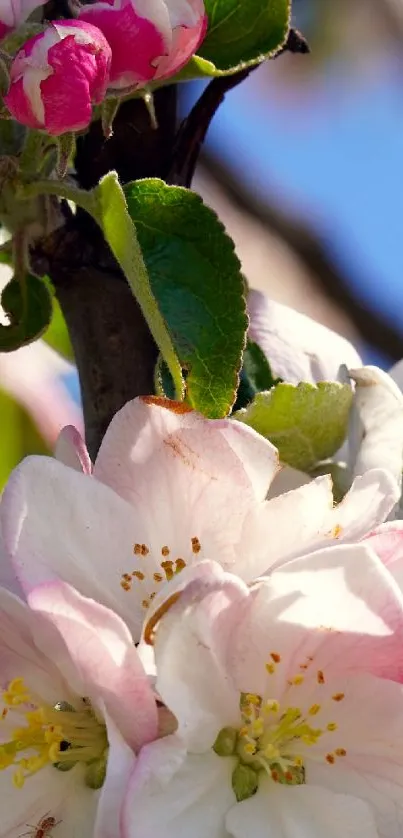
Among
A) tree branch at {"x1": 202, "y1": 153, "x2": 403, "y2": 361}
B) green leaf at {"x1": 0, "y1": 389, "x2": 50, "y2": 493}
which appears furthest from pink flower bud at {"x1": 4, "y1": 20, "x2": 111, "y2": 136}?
tree branch at {"x1": 202, "y1": 153, "x2": 403, "y2": 361}

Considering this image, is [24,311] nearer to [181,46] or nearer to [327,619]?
[181,46]

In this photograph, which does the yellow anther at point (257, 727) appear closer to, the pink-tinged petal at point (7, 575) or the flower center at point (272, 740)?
the flower center at point (272, 740)

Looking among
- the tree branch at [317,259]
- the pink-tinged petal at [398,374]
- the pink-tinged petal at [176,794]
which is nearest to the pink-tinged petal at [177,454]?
the pink-tinged petal at [176,794]

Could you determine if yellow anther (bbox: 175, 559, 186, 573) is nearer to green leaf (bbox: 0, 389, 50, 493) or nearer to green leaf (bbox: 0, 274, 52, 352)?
green leaf (bbox: 0, 274, 52, 352)

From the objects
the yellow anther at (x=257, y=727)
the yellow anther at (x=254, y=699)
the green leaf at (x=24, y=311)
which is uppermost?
the yellow anther at (x=254, y=699)

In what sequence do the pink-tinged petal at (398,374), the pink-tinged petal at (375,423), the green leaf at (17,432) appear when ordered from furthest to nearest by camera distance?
the green leaf at (17,432) → the pink-tinged petal at (398,374) → the pink-tinged petal at (375,423)

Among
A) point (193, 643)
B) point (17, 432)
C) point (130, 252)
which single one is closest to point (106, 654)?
point (193, 643)

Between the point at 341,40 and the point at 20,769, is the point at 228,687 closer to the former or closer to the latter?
the point at 20,769

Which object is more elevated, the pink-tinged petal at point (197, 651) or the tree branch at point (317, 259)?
the pink-tinged petal at point (197, 651)
